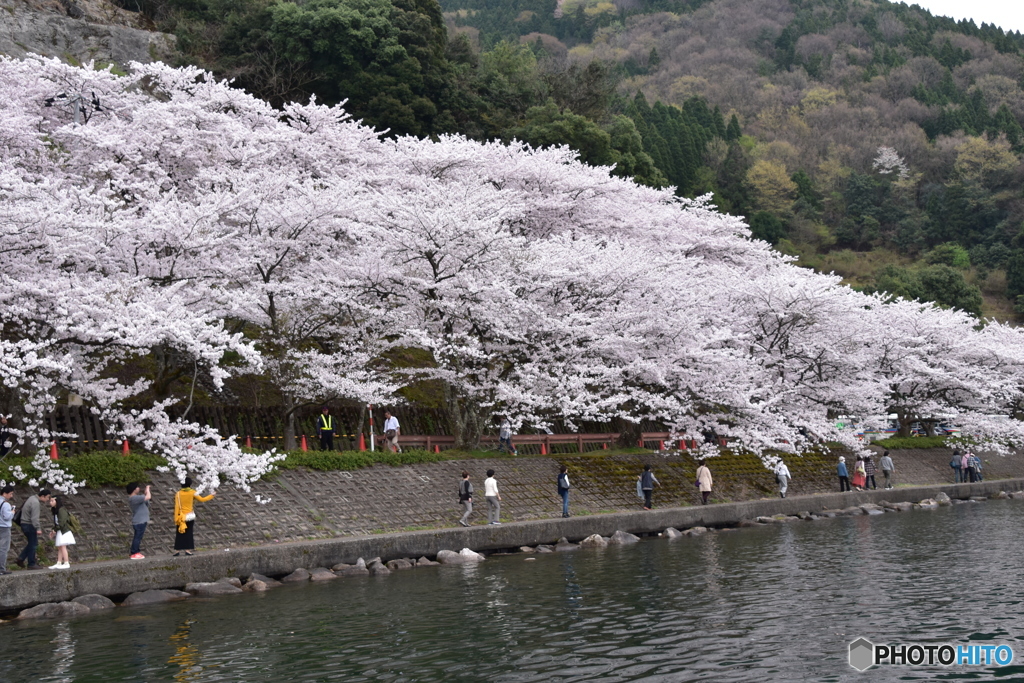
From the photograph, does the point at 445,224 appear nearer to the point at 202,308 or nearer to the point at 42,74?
the point at 202,308

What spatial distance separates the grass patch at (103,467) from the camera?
19316mm

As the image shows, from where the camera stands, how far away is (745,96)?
132000 mm

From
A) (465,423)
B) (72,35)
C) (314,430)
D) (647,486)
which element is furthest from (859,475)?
(72,35)

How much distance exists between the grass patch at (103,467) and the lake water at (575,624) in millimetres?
4499

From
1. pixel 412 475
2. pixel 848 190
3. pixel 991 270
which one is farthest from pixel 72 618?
pixel 848 190

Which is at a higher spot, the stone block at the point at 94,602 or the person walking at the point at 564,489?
the person walking at the point at 564,489

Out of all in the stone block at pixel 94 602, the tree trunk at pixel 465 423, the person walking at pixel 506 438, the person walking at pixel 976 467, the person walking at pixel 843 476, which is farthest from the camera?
the person walking at pixel 976 467

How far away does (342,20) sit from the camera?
1992 inches

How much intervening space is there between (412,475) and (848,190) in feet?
296

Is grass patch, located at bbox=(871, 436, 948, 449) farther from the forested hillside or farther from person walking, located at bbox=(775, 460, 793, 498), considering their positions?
the forested hillside

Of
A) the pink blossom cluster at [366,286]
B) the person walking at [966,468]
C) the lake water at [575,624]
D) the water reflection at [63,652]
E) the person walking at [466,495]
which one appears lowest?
the lake water at [575,624]

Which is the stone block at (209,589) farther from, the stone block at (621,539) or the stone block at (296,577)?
the stone block at (621,539)

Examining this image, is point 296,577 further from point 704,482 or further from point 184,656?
point 704,482

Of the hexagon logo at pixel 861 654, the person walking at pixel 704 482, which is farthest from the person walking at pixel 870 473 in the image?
the hexagon logo at pixel 861 654
